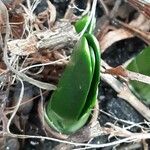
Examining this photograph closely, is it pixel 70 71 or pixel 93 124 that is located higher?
pixel 70 71

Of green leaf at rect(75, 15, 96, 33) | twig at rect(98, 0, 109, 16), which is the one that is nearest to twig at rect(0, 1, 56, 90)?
green leaf at rect(75, 15, 96, 33)

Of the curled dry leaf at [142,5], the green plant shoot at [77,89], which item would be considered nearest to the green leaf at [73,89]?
the green plant shoot at [77,89]

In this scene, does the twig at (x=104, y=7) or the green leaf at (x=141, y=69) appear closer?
the green leaf at (x=141, y=69)

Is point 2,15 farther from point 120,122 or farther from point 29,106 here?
point 120,122

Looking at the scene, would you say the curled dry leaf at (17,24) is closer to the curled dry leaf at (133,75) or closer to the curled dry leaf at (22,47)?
the curled dry leaf at (22,47)

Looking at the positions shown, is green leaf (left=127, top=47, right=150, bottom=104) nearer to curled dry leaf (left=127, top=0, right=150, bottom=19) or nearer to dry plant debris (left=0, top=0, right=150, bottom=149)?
dry plant debris (left=0, top=0, right=150, bottom=149)

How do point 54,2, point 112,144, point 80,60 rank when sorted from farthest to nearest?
point 54,2, point 112,144, point 80,60

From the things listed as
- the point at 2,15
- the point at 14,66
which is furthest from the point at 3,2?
the point at 14,66
